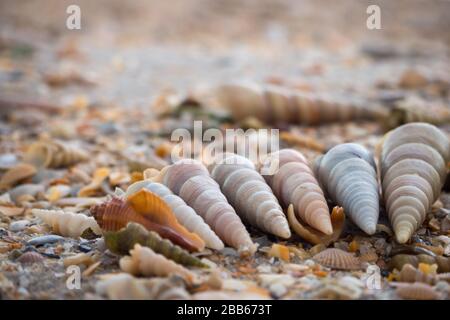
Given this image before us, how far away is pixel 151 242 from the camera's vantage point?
2.27m

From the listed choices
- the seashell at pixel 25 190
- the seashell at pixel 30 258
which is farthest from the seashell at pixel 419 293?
the seashell at pixel 25 190

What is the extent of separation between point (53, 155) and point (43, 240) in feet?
4.74

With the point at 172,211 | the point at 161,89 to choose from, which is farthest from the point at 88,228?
the point at 161,89

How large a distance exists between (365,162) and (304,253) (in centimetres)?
54

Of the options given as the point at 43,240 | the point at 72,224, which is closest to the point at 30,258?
the point at 43,240

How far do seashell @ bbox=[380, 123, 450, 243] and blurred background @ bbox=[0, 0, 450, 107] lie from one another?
10.8 ft

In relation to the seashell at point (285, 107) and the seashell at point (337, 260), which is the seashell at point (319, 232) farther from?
the seashell at point (285, 107)

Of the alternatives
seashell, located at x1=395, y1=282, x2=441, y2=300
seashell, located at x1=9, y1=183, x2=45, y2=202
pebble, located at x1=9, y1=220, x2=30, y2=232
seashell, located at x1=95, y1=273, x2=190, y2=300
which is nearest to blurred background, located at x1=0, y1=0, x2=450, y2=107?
seashell, located at x1=9, y1=183, x2=45, y2=202

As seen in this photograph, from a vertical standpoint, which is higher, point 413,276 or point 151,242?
point 151,242

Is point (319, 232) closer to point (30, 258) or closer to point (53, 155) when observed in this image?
point (30, 258)

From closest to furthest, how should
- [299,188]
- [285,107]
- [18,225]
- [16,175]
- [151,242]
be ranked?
1. [151,242]
2. [299,188]
3. [18,225]
4. [16,175]
5. [285,107]

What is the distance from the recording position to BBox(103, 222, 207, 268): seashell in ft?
7.43

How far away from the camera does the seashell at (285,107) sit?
5.14 m
